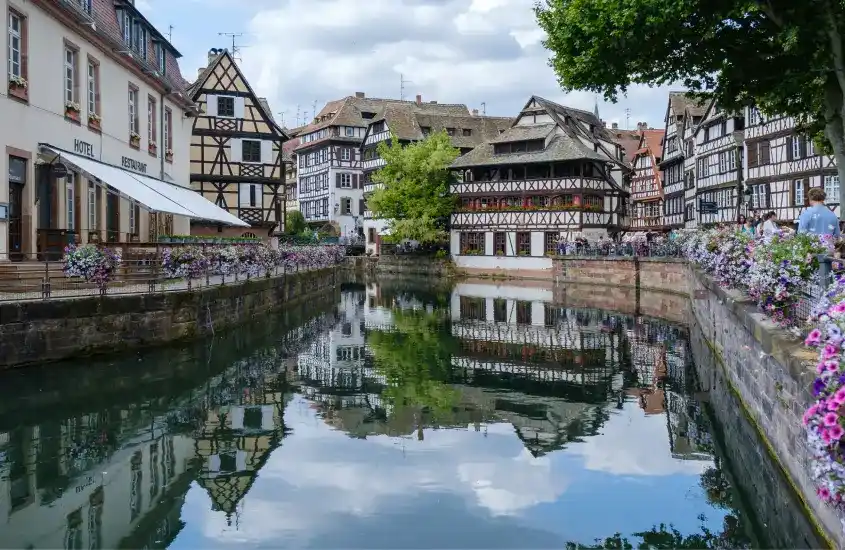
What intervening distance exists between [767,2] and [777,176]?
3061cm

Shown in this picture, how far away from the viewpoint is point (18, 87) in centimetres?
1992

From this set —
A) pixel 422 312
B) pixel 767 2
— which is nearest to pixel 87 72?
pixel 422 312

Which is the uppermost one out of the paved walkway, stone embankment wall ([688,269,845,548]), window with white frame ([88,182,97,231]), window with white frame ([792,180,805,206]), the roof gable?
the roof gable

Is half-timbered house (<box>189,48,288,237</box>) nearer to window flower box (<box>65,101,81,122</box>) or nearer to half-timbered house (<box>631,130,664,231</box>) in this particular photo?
window flower box (<box>65,101,81,122</box>)

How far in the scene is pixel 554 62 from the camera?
1869cm

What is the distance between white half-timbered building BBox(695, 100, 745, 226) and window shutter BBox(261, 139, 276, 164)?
2391 centimetres

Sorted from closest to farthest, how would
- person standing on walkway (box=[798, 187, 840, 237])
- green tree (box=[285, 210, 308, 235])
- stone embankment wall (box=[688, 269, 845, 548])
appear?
stone embankment wall (box=[688, 269, 845, 548]), person standing on walkway (box=[798, 187, 840, 237]), green tree (box=[285, 210, 308, 235])

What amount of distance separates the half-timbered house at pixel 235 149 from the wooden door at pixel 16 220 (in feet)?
83.7

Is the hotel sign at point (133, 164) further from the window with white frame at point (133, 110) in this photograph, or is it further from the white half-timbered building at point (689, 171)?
the white half-timbered building at point (689, 171)

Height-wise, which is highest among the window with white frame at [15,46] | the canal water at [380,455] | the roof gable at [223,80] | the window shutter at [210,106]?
the roof gable at [223,80]

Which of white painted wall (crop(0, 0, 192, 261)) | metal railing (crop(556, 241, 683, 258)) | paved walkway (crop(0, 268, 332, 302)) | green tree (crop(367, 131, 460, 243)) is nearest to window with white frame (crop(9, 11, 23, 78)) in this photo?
white painted wall (crop(0, 0, 192, 261))

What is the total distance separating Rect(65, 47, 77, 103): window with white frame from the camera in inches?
901

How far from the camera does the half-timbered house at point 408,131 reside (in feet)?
239

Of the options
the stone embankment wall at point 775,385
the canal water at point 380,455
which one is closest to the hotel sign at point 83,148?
the canal water at point 380,455
